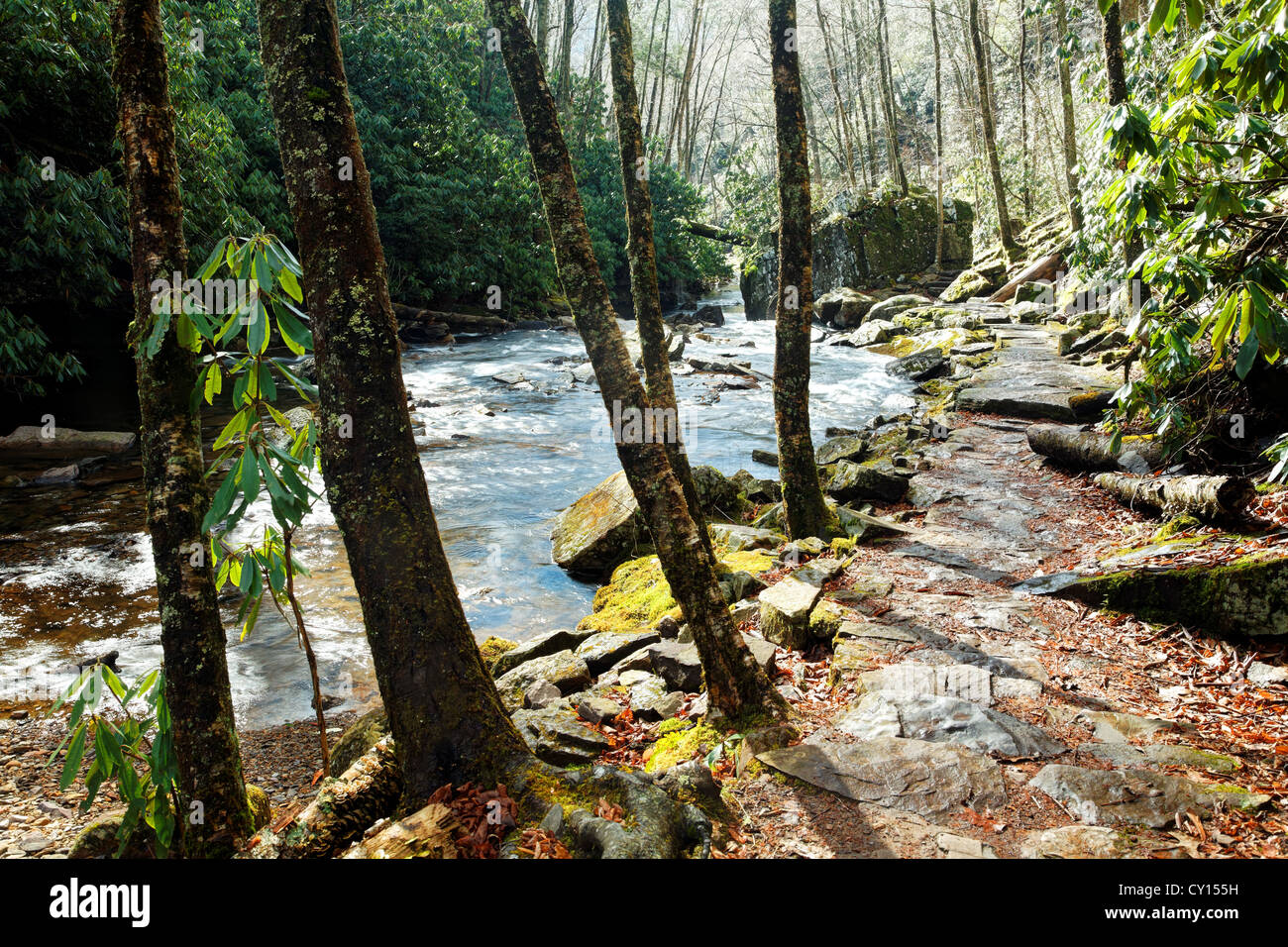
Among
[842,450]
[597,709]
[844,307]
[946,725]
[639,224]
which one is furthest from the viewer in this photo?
[844,307]

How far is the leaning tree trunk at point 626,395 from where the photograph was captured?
11.1ft

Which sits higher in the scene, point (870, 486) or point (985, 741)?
point (870, 486)

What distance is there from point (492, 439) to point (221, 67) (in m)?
9.83

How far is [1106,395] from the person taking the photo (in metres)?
8.84

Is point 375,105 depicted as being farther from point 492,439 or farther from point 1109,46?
point 1109,46

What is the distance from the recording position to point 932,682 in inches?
149

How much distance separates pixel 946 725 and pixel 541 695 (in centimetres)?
215

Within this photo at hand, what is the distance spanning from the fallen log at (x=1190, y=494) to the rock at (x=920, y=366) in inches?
364

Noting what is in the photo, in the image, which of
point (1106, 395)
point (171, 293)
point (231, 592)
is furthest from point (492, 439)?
point (171, 293)

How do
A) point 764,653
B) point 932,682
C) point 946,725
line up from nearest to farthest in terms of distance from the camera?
point 946,725, point 932,682, point 764,653

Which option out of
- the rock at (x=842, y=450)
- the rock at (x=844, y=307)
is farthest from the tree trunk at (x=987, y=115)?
the rock at (x=842, y=450)

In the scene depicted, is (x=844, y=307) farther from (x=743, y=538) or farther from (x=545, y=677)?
(x=545, y=677)

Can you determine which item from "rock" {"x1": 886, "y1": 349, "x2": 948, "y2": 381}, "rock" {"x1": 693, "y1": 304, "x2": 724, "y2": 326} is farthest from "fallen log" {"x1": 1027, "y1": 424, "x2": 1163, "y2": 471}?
"rock" {"x1": 693, "y1": 304, "x2": 724, "y2": 326}

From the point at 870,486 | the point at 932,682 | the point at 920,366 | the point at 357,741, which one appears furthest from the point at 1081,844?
the point at 920,366
